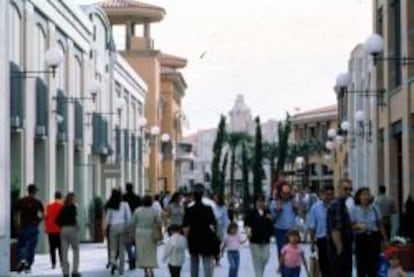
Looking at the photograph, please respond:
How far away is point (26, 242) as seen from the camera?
85.6ft

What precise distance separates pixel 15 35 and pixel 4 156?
26.9ft

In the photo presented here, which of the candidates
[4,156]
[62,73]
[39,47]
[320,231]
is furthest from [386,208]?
[62,73]

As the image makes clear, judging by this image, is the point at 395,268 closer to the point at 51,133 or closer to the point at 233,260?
the point at 233,260


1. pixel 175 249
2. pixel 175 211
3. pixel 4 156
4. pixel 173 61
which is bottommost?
pixel 175 249

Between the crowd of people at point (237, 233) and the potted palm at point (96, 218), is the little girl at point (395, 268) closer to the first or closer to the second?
the crowd of people at point (237, 233)

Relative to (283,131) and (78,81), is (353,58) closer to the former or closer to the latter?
(283,131)

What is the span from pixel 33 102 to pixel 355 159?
23.1 meters

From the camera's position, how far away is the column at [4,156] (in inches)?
924

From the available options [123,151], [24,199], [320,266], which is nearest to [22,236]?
[24,199]

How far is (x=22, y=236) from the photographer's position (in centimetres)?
2600

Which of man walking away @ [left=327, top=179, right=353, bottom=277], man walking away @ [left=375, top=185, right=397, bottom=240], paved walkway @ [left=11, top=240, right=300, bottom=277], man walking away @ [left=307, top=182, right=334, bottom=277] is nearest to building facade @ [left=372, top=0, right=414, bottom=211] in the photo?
man walking away @ [left=375, top=185, right=397, bottom=240]

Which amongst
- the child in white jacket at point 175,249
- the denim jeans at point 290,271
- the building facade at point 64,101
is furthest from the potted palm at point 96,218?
the denim jeans at point 290,271

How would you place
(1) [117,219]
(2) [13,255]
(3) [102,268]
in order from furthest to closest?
(3) [102,268] < (2) [13,255] < (1) [117,219]

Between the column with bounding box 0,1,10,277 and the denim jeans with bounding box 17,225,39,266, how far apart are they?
5.94 ft
